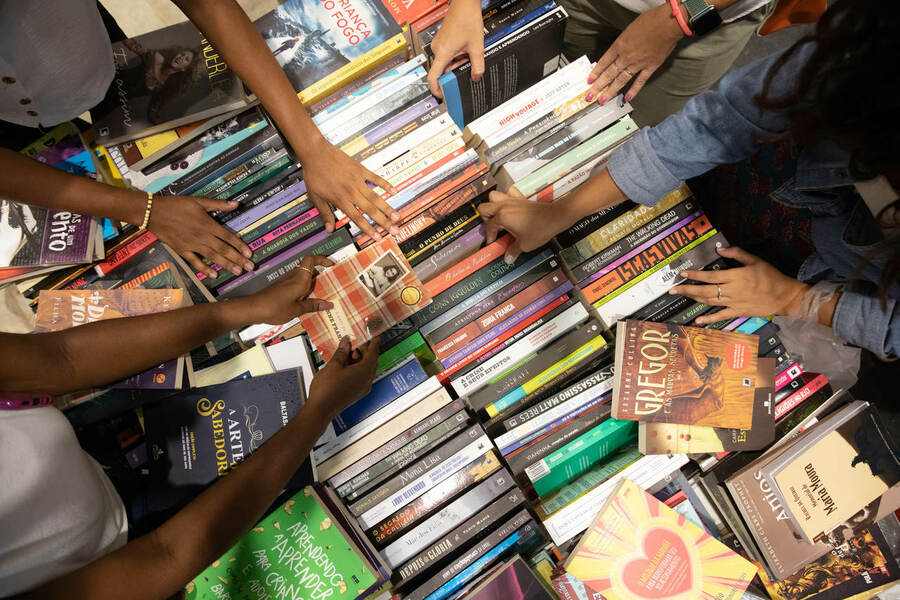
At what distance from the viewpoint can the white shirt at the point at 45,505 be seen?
808mm

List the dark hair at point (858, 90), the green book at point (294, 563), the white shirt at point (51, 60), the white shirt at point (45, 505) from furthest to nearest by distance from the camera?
the green book at point (294, 563) < the white shirt at point (51, 60) < the white shirt at point (45, 505) < the dark hair at point (858, 90)

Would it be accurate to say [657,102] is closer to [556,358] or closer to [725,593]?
[556,358]

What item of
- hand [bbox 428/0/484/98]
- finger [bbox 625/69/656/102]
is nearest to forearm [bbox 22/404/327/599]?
hand [bbox 428/0/484/98]

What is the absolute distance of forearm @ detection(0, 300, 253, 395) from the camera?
0.90 meters

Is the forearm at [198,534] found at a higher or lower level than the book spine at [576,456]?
higher

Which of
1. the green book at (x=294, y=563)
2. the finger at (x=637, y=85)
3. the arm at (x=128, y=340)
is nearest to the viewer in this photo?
the arm at (x=128, y=340)

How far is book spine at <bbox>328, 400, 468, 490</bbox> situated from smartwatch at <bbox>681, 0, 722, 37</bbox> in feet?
3.61

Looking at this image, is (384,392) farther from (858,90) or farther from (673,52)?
(673,52)

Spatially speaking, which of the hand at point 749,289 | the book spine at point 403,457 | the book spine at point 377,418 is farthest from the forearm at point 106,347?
the hand at point 749,289

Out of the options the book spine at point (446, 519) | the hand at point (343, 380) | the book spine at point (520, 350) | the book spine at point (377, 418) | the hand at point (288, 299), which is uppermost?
the hand at point (288, 299)

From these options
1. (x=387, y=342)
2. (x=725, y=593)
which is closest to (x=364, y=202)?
(x=387, y=342)

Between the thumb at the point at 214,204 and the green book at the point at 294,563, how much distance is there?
67 centimetres

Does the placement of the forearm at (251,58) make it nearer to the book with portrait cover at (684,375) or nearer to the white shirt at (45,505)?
the white shirt at (45,505)

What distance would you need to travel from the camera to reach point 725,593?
125 cm
